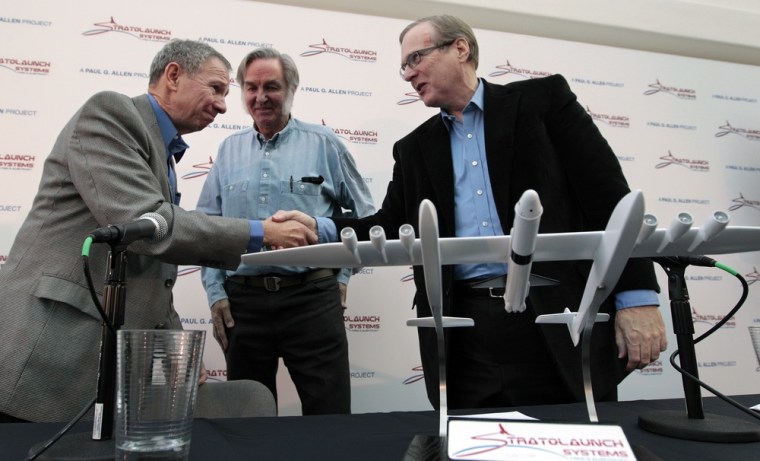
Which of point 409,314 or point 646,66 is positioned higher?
point 646,66

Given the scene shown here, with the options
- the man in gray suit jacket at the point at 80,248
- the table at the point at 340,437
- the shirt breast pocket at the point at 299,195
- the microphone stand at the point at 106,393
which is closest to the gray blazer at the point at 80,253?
the man in gray suit jacket at the point at 80,248

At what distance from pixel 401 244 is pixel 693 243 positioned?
44cm

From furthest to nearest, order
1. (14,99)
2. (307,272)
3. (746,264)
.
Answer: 1. (746,264)
2. (14,99)
3. (307,272)

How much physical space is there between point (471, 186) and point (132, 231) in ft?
3.73

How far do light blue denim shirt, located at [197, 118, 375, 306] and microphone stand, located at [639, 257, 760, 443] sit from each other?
6.06 ft

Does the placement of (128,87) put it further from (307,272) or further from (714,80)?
(714,80)

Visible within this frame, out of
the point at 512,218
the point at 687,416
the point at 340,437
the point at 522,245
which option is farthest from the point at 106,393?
the point at 512,218

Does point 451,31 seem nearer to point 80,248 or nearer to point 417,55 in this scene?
point 417,55

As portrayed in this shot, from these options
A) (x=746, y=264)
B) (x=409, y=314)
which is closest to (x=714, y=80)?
(x=746, y=264)

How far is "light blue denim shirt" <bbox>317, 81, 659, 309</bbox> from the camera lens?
1.73m

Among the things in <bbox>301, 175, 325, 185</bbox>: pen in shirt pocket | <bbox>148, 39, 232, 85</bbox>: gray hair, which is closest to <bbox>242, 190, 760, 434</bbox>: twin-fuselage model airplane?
<bbox>148, 39, 232, 85</bbox>: gray hair

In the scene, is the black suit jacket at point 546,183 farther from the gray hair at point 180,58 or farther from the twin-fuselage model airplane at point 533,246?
the gray hair at point 180,58

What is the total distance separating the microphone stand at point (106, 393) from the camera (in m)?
0.85

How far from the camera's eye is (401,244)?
0.84 m
